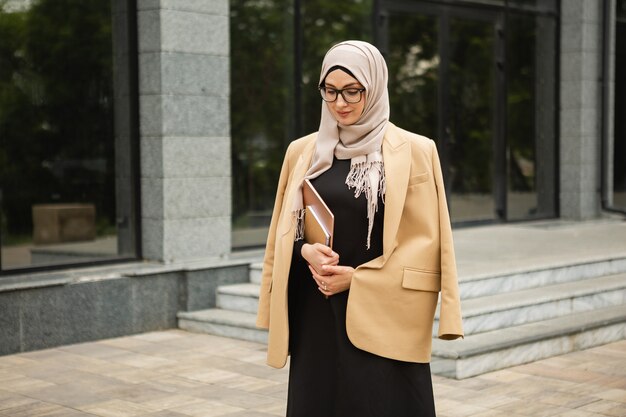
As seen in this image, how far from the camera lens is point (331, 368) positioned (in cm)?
401

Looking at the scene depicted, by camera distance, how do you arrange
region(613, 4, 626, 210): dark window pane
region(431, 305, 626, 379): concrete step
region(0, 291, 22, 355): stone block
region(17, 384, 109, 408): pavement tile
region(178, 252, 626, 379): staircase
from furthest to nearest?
1. region(613, 4, 626, 210): dark window pane
2. region(0, 291, 22, 355): stone block
3. region(178, 252, 626, 379): staircase
4. region(431, 305, 626, 379): concrete step
5. region(17, 384, 109, 408): pavement tile

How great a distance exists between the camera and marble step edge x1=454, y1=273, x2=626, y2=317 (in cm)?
810

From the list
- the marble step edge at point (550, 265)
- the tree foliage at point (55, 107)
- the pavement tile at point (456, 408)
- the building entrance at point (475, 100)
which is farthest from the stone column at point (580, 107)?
the pavement tile at point (456, 408)

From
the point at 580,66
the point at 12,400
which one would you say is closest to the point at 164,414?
the point at 12,400

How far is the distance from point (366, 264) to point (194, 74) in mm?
5871

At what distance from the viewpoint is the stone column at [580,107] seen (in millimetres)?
14750

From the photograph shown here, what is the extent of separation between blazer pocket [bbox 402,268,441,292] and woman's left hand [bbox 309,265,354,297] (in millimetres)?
212

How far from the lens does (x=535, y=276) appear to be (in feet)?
30.6

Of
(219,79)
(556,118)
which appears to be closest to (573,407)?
(219,79)

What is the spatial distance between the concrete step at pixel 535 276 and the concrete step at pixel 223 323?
1.79 meters

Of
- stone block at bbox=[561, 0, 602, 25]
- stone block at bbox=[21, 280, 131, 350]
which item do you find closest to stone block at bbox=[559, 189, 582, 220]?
stone block at bbox=[561, 0, 602, 25]

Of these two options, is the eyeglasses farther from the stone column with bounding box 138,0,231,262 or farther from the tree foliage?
the tree foliage

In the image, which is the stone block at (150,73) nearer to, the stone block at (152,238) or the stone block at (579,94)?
the stone block at (152,238)

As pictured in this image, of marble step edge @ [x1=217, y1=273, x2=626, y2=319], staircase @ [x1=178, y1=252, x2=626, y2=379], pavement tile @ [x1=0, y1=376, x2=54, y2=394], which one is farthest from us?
marble step edge @ [x1=217, y1=273, x2=626, y2=319]
